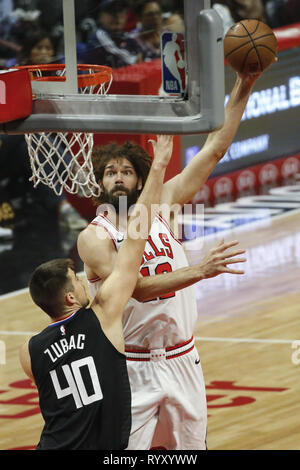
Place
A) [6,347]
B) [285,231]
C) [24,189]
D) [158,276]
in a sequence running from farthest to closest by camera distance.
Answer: [24,189] → [285,231] → [6,347] → [158,276]

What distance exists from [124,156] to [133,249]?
3.24ft

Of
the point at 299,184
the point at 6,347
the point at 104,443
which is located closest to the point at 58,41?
the point at 299,184

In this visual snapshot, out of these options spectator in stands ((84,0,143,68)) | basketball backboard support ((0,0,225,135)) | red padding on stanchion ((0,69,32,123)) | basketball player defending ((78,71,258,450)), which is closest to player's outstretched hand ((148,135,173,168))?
basketball backboard support ((0,0,225,135))

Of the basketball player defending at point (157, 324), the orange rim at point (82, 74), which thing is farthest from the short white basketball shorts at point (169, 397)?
the orange rim at point (82, 74)

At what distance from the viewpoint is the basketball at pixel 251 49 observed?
5148 mm

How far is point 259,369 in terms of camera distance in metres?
7.91

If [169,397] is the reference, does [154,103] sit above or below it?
above

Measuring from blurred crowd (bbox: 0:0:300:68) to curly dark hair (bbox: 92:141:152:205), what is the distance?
7.18m

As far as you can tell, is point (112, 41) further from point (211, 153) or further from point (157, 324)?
point (157, 324)

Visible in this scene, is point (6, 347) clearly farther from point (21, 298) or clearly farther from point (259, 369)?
point (259, 369)

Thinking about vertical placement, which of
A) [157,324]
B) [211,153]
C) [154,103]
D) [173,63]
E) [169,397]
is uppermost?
[173,63]

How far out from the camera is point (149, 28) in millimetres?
14445

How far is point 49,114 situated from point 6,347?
4.68 meters

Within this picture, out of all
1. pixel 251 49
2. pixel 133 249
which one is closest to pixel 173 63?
pixel 133 249
